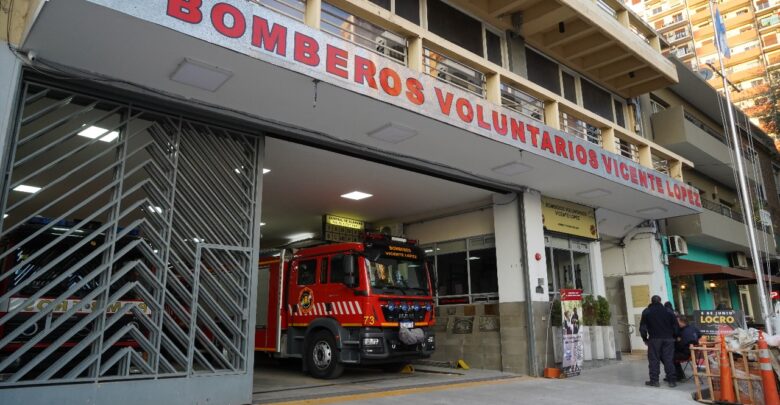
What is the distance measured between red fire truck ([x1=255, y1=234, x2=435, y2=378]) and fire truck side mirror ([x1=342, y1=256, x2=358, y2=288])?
0.06 feet

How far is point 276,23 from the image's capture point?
6074 mm

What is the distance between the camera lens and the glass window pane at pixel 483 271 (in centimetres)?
1248

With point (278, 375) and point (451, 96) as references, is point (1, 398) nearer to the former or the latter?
point (278, 375)

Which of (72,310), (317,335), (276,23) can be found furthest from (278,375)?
(276,23)

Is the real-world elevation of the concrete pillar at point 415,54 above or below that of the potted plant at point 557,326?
above

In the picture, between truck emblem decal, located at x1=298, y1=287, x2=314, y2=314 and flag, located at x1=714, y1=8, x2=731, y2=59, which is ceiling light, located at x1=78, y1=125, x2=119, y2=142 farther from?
flag, located at x1=714, y1=8, x2=731, y2=59

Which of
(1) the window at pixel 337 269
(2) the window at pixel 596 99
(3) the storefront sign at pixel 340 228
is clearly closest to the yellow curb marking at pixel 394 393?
(1) the window at pixel 337 269

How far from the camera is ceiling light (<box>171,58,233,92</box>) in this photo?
236 inches

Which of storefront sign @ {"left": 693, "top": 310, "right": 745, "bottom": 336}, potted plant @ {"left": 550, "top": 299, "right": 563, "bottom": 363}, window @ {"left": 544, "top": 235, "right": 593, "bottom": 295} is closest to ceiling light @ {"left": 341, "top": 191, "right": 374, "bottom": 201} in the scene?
window @ {"left": 544, "top": 235, "right": 593, "bottom": 295}

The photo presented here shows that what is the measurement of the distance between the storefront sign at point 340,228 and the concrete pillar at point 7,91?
8398 millimetres

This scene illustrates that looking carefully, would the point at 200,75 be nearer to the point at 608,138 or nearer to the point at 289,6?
the point at 289,6

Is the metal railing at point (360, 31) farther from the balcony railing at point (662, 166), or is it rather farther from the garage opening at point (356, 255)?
the balcony railing at point (662, 166)

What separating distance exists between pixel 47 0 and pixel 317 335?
23.4ft

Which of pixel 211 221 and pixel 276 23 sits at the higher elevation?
pixel 276 23
